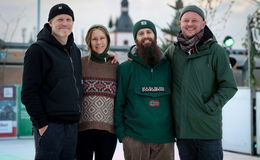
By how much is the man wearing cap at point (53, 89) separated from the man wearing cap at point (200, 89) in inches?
37.7

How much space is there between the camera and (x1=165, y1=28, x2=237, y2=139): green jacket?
12.3 feet

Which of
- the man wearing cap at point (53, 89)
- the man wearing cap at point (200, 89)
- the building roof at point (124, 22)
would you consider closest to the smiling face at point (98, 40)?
the man wearing cap at point (53, 89)

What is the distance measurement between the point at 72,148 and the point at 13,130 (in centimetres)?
791

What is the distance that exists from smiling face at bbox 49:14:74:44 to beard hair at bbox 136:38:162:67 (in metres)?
0.72

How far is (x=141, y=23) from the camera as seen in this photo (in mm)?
4074

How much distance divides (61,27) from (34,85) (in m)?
0.56

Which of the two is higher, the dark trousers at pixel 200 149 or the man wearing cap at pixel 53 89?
the man wearing cap at pixel 53 89

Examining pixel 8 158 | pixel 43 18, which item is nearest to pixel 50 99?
pixel 8 158

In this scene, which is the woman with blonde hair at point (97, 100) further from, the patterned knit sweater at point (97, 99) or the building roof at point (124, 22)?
the building roof at point (124, 22)

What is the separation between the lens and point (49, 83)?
3.53 meters

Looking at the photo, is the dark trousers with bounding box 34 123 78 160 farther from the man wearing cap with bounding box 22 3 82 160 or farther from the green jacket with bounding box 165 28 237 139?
the green jacket with bounding box 165 28 237 139

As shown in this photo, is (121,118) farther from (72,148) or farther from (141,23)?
(141,23)

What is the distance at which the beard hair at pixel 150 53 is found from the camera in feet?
13.2

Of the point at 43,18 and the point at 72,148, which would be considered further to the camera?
the point at 43,18
